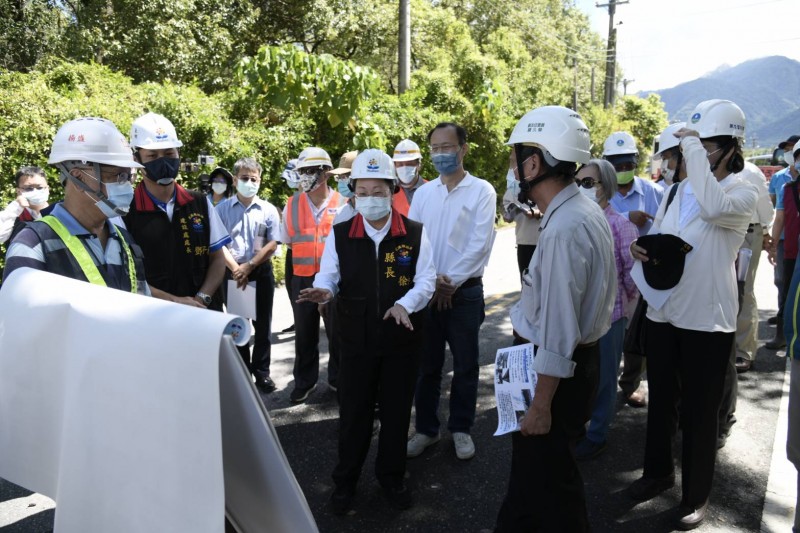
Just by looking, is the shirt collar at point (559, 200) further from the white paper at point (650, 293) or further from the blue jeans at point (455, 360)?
the blue jeans at point (455, 360)

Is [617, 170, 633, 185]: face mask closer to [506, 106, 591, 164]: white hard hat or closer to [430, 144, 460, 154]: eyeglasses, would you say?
[430, 144, 460, 154]: eyeglasses

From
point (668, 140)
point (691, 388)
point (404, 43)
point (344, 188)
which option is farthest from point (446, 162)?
point (404, 43)

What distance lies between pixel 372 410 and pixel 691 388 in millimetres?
1846

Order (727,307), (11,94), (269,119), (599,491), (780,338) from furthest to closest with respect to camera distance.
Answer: (269,119) → (11,94) → (780,338) → (599,491) → (727,307)

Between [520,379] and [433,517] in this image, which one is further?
[433,517]

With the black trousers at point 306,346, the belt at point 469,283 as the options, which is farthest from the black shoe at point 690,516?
the black trousers at point 306,346

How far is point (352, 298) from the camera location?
356 centimetres

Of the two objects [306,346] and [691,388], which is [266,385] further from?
[691,388]

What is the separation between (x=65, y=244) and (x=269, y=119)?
997 centimetres

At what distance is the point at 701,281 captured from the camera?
335cm

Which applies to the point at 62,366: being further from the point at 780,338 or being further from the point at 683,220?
the point at 780,338

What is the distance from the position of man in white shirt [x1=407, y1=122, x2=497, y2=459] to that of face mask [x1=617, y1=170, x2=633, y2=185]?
6.29 feet

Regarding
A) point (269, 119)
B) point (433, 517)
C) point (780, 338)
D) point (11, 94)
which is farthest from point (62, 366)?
point (269, 119)

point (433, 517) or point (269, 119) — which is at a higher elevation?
point (269, 119)
